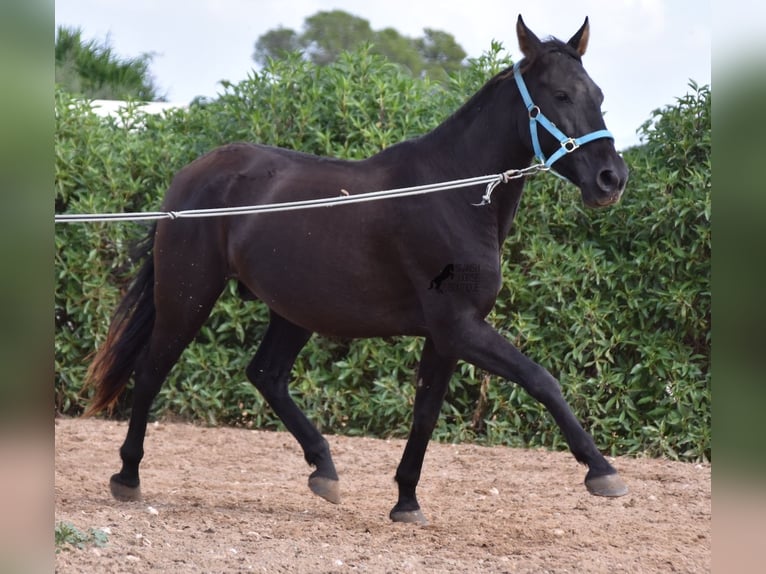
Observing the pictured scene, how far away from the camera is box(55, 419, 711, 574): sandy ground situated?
12.1 ft

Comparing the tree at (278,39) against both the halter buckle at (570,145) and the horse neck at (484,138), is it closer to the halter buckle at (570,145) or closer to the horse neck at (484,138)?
the horse neck at (484,138)

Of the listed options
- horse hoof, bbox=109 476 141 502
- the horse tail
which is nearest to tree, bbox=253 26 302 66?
the horse tail

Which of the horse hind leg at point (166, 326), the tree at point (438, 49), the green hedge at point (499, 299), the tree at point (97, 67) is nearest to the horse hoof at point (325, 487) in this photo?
the horse hind leg at point (166, 326)

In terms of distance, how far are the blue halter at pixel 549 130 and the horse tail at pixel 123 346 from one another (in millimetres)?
2406

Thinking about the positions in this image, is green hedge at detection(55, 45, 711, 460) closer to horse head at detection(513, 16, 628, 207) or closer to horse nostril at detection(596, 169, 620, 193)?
horse head at detection(513, 16, 628, 207)

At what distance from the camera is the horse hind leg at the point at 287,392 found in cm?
485

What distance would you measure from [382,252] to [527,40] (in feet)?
3.68

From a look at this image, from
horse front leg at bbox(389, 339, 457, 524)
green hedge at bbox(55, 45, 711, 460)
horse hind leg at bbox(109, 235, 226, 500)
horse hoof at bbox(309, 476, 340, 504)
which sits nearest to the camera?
horse front leg at bbox(389, 339, 457, 524)

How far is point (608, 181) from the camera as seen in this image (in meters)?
3.77

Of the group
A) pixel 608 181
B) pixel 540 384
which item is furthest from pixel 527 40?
Result: pixel 540 384

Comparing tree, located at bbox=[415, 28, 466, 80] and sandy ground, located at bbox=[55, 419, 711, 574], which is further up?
tree, located at bbox=[415, 28, 466, 80]

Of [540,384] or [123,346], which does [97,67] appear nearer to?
[123,346]

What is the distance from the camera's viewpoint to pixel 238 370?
720cm
